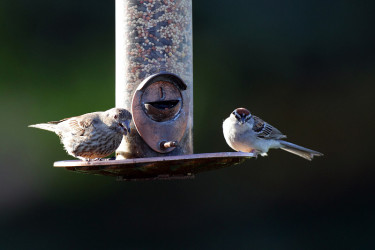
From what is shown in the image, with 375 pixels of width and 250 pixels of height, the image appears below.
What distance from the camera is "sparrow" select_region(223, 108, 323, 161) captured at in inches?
361

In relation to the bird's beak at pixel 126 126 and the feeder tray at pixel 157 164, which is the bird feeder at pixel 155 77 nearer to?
the bird's beak at pixel 126 126

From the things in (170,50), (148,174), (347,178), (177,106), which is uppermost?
(170,50)

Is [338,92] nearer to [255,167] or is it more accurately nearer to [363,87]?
[363,87]

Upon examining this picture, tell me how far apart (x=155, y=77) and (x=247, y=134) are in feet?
5.94

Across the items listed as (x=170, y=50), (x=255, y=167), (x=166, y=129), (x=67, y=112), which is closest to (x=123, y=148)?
(x=166, y=129)

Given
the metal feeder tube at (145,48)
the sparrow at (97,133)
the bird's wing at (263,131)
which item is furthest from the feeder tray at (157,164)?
the bird's wing at (263,131)

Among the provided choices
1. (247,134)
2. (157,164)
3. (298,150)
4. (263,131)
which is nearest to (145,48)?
(157,164)

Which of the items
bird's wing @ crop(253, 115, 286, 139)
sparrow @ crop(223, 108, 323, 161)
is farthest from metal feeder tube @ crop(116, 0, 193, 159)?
bird's wing @ crop(253, 115, 286, 139)

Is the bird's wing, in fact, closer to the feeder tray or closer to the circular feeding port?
the circular feeding port

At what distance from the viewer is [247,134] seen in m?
9.19

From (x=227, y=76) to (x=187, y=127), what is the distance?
4801mm

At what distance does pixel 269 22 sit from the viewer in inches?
506

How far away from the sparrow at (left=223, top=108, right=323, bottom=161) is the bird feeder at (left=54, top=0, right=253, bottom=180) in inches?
49.7

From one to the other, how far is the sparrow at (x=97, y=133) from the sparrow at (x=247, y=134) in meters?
1.89
